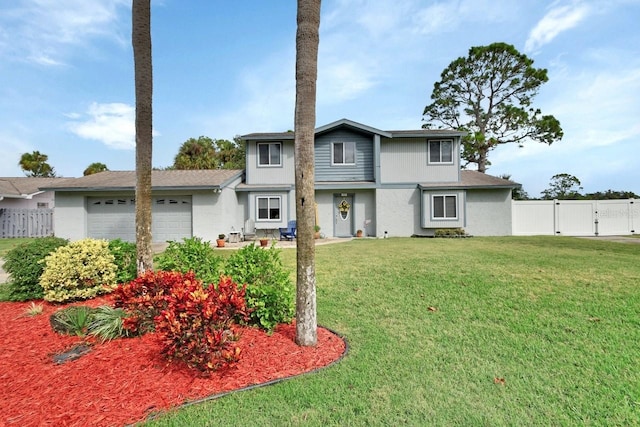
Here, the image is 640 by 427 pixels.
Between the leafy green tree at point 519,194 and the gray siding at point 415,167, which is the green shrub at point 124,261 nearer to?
the gray siding at point 415,167

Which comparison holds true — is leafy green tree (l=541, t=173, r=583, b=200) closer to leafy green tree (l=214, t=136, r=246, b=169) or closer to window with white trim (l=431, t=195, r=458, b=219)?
window with white trim (l=431, t=195, r=458, b=219)

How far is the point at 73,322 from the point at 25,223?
22.3m

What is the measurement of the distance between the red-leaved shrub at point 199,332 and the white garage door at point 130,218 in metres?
14.0

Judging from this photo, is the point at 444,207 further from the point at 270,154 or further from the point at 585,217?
the point at 270,154

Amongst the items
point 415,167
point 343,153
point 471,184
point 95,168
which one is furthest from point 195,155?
point 471,184

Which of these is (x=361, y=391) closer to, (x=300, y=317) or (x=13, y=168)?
(x=300, y=317)

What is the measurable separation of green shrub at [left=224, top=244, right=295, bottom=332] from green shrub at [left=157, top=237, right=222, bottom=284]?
523mm

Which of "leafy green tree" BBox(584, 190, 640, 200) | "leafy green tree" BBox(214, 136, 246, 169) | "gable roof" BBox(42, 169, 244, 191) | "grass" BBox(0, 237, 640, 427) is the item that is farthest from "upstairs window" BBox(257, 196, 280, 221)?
"leafy green tree" BBox(584, 190, 640, 200)

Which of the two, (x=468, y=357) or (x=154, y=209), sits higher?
(x=154, y=209)

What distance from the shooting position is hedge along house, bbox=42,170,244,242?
15.7 m

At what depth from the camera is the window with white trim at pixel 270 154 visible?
18016mm

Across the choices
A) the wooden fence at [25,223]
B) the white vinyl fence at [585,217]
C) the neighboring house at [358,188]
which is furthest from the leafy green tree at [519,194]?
the wooden fence at [25,223]

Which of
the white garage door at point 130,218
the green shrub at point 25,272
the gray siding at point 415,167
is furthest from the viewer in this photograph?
the gray siding at point 415,167

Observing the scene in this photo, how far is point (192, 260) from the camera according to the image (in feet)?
16.8
